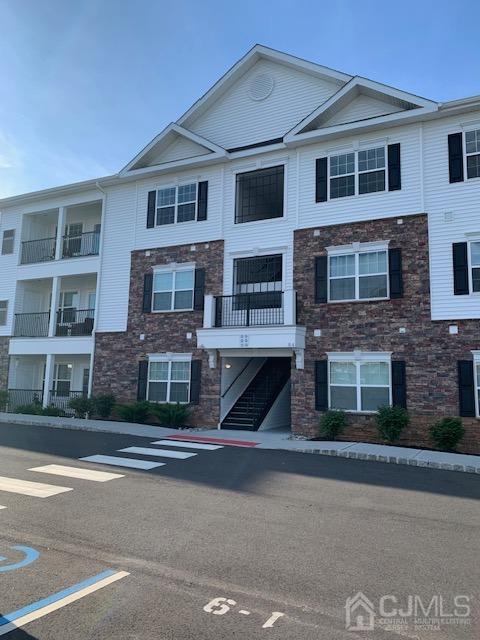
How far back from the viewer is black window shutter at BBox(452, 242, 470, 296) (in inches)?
566

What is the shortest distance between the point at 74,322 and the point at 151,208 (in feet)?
21.0

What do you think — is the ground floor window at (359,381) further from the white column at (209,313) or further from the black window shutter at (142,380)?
the black window shutter at (142,380)

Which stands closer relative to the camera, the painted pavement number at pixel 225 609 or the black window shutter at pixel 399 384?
the painted pavement number at pixel 225 609

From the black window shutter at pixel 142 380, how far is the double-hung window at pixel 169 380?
135mm

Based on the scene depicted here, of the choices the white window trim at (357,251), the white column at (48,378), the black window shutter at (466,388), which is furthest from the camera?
the white column at (48,378)

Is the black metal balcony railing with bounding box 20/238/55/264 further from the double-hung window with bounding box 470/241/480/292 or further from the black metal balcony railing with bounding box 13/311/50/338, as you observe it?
the double-hung window with bounding box 470/241/480/292

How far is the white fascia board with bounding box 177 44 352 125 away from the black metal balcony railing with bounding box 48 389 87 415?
39.5 feet

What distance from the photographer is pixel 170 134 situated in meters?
20.0

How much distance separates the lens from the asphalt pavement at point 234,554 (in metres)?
3.99

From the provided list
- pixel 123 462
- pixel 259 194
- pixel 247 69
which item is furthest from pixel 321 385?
pixel 247 69

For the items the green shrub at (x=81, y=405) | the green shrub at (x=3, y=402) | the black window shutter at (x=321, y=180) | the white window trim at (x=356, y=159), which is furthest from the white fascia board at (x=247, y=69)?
the green shrub at (x=3, y=402)

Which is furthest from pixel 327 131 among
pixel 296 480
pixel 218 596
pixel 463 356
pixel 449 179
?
pixel 218 596

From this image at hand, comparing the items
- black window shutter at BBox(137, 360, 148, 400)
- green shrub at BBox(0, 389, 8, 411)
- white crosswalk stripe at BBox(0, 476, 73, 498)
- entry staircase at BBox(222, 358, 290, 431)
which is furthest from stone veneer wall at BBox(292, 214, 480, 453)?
green shrub at BBox(0, 389, 8, 411)

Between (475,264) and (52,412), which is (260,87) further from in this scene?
(52,412)
